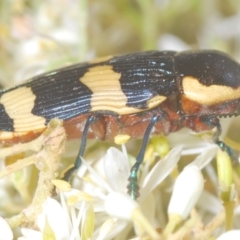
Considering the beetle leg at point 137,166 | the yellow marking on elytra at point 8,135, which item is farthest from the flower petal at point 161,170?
the yellow marking on elytra at point 8,135

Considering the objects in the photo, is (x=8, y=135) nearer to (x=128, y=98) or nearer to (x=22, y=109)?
(x=22, y=109)

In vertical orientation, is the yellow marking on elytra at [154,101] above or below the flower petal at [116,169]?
above

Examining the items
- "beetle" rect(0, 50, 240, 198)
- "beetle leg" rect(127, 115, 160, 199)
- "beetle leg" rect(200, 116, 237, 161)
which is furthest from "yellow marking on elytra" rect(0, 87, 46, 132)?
"beetle leg" rect(200, 116, 237, 161)

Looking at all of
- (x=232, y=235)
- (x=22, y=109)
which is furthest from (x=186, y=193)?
(x=22, y=109)

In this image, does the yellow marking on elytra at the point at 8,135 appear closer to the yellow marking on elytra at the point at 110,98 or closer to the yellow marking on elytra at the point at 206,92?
the yellow marking on elytra at the point at 110,98

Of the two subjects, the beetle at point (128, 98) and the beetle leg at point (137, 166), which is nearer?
the beetle leg at point (137, 166)

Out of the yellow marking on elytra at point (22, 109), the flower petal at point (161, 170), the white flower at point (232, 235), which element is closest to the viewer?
the white flower at point (232, 235)
